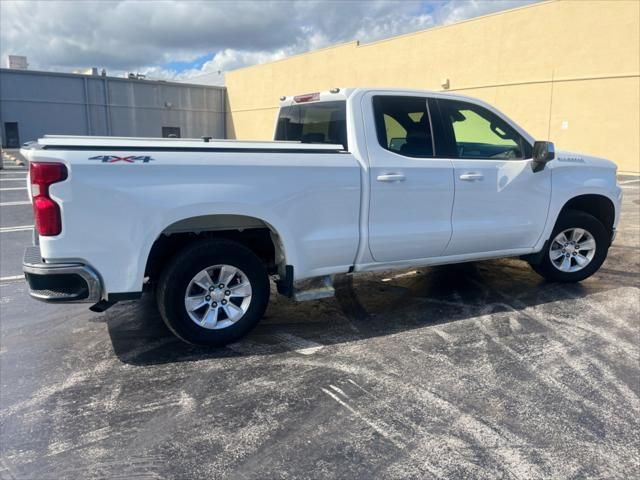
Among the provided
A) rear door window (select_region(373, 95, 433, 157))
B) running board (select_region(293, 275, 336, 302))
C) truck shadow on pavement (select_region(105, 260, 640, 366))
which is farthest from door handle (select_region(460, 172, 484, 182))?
running board (select_region(293, 275, 336, 302))

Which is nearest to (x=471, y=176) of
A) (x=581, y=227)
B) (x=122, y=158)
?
(x=581, y=227)

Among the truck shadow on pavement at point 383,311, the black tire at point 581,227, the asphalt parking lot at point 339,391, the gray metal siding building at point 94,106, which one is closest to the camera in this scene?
the asphalt parking lot at point 339,391

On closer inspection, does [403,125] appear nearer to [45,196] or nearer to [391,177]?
[391,177]

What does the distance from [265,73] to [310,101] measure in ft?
117

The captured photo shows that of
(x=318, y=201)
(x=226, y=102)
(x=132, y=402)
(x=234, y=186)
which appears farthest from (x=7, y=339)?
(x=226, y=102)

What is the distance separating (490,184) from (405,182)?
1.02m

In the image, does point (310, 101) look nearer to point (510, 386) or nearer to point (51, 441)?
point (510, 386)

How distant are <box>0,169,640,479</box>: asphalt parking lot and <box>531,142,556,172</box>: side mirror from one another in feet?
4.52

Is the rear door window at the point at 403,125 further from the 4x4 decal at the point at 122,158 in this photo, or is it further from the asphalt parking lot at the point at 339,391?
the 4x4 decal at the point at 122,158

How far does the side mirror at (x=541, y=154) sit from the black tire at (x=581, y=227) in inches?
30.2

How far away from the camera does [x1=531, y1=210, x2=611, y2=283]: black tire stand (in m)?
5.80

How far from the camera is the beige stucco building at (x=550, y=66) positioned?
62.3 ft

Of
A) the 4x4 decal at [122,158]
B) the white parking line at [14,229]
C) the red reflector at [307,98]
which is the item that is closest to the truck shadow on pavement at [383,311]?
the 4x4 decal at [122,158]

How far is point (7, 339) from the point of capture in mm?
4445
